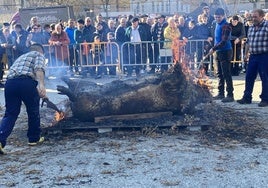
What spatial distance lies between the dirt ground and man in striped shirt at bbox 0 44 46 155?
13.3 inches

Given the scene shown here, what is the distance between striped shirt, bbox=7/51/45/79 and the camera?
6.20 m

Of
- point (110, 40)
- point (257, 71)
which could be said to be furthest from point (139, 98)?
point (110, 40)

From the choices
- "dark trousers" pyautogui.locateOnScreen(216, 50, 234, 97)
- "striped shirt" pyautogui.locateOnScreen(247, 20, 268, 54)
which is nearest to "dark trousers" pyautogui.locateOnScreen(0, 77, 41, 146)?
"dark trousers" pyautogui.locateOnScreen(216, 50, 234, 97)

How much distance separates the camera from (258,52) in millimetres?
8516

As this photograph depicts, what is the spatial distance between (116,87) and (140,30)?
20.3 feet

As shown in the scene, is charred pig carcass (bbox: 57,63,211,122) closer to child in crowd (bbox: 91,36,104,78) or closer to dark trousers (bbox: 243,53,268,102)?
dark trousers (bbox: 243,53,268,102)

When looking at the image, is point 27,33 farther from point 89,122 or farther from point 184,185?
point 184,185

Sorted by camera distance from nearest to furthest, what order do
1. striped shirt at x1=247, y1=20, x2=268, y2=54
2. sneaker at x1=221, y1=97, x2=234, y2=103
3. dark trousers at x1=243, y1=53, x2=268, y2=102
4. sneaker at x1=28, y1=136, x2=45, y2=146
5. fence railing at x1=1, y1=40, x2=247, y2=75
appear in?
1. sneaker at x1=28, y1=136, x2=45, y2=146
2. striped shirt at x1=247, y1=20, x2=268, y2=54
3. dark trousers at x1=243, y1=53, x2=268, y2=102
4. sneaker at x1=221, y1=97, x2=234, y2=103
5. fence railing at x1=1, y1=40, x2=247, y2=75

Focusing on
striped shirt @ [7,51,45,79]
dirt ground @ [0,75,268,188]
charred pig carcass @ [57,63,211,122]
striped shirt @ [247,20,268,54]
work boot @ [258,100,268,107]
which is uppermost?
striped shirt @ [247,20,268,54]

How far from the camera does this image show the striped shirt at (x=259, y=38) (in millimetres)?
8398

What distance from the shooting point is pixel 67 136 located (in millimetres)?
6812

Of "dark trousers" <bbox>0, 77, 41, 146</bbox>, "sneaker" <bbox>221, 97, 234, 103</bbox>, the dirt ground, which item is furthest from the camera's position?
"sneaker" <bbox>221, 97, 234, 103</bbox>

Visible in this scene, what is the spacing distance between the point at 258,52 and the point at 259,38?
0.99ft

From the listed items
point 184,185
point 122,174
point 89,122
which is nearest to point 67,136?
point 89,122
